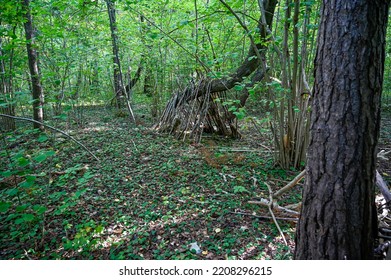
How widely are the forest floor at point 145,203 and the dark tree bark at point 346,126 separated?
2.20 ft

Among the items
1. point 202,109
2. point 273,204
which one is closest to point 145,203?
point 273,204

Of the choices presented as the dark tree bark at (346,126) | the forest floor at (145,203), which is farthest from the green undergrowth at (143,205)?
the dark tree bark at (346,126)

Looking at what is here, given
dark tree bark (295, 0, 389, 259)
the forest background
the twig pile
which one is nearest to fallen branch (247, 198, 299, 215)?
the forest background

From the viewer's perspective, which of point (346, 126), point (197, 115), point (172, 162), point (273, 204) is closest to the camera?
point (346, 126)

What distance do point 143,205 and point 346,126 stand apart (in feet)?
6.51

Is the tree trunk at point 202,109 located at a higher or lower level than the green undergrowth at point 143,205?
higher

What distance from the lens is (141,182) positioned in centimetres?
296

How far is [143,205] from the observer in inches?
97.4

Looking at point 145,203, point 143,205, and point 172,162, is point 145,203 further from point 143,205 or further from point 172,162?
point 172,162

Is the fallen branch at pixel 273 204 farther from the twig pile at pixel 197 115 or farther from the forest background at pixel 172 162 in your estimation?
the twig pile at pixel 197 115

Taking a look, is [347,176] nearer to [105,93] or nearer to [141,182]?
[141,182]

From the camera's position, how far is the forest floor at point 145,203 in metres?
1.84

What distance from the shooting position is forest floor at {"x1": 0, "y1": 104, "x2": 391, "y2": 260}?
6.04 feet

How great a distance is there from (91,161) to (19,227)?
4.73ft
